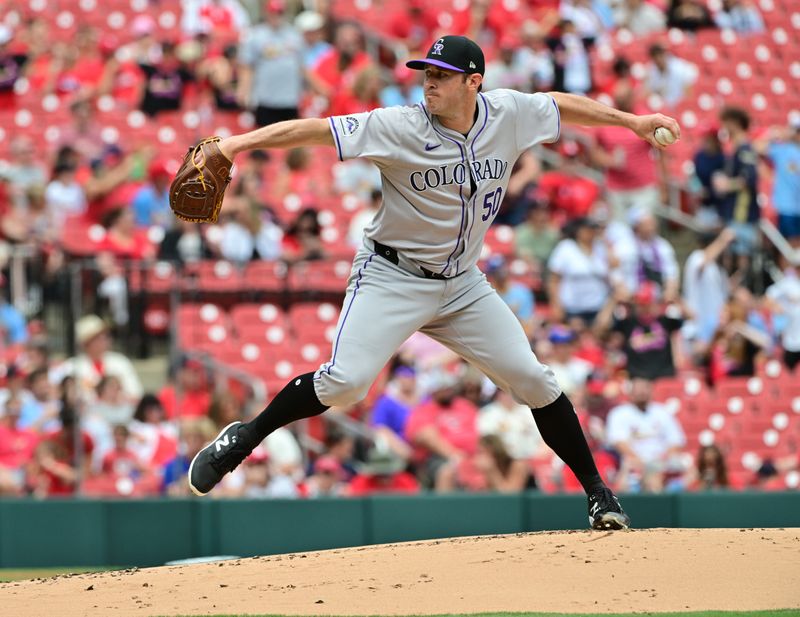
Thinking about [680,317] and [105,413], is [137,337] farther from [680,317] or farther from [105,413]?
[680,317]

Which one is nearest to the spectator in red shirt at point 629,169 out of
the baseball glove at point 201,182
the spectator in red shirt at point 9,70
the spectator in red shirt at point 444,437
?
the spectator in red shirt at point 444,437

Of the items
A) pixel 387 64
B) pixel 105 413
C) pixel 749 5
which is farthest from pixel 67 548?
pixel 749 5

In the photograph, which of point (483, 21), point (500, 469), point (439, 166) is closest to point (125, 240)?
point (500, 469)

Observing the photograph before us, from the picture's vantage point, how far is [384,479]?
10.0 m

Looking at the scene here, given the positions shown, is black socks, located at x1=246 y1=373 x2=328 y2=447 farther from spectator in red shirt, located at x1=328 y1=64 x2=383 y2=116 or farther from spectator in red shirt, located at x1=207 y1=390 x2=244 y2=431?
spectator in red shirt, located at x1=328 y1=64 x2=383 y2=116

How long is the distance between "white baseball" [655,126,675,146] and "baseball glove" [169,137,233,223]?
1816 mm

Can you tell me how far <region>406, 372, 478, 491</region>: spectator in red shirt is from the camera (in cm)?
999

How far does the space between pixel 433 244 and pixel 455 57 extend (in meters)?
0.78

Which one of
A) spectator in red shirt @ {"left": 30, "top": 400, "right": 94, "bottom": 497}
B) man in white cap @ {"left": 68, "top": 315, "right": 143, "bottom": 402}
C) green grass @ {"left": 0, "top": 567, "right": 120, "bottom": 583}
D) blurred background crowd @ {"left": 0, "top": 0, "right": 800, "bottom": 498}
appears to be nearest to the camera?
green grass @ {"left": 0, "top": 567, "right": 120, "bottom": 583}

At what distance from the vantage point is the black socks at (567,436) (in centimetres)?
636

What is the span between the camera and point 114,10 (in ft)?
49.7

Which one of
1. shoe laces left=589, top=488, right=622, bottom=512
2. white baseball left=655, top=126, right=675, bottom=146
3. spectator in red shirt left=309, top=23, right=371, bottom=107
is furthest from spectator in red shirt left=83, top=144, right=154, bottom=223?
white baseball left=655, top=126, right=675, bottom=146

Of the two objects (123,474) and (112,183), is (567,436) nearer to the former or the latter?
(123,474)

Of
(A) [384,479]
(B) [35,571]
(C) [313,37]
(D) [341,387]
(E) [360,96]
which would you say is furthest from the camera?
(C) [313,37]
